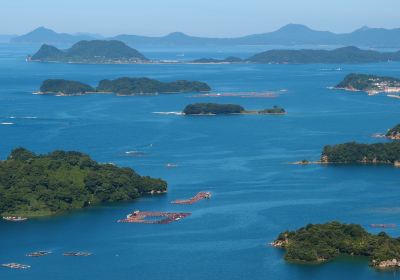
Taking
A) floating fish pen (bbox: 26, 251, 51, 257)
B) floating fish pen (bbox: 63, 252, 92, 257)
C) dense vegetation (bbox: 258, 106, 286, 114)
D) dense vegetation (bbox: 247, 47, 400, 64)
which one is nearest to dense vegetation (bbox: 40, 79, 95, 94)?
dense vegetation (bbox: 258, 106, 286, 114)

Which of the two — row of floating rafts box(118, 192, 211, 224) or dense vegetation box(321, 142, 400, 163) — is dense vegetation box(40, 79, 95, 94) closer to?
dense vegetation box(321, 142, 400, 163)

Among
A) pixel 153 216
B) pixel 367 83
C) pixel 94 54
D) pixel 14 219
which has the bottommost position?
Result: pixel 94 54

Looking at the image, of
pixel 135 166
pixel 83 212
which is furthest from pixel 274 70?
pixel 83 212

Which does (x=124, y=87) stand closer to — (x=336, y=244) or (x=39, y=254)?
(x=39, y=254)

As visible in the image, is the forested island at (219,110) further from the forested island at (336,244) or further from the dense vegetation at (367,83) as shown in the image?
the forested island at (336,244)

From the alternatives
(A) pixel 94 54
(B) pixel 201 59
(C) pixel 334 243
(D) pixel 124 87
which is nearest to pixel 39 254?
(C) pixel 334 243

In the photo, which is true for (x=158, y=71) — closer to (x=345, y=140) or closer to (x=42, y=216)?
(x=345, y=140)
